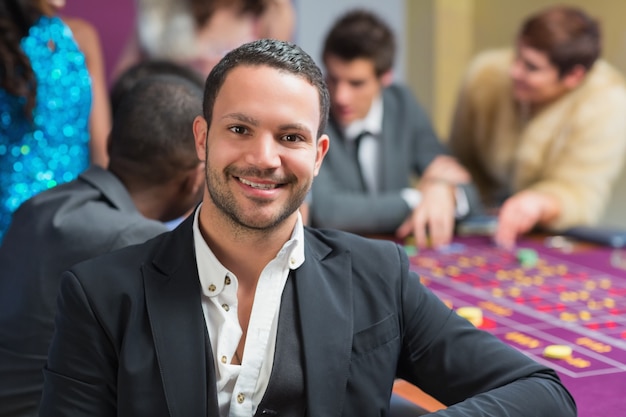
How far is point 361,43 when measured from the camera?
3.82 m

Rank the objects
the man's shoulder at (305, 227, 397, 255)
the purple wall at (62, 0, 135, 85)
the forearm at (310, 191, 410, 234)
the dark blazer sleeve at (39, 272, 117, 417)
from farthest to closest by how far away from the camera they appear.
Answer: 1. the purple wall at (62, 0, 135, 85)
2. the forearm at (310, 191, 410, 234)
3. the man's shoulder at (305, 227, 397, 255)
4. the dark blazer sleeve at (39, 272, 117, 417)

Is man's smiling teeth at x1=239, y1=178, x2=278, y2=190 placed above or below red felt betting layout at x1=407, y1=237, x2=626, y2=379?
above

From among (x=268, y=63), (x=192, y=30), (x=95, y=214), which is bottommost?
(x=95, y=214)

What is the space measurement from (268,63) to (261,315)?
431mm

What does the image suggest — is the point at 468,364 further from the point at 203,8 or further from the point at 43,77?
the point at 203,8

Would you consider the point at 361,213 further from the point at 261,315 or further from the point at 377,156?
the point at 261,315

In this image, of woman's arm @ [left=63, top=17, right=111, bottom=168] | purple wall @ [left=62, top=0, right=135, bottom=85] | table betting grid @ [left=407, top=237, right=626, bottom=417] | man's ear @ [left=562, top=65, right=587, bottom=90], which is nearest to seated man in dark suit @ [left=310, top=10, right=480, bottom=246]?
table betting grid @ [left=407, top=237, right=626, bottom=417]

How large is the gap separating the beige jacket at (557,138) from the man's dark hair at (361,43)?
58 centimetres

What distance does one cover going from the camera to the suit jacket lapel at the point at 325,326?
157cm

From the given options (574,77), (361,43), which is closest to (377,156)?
(361,43)

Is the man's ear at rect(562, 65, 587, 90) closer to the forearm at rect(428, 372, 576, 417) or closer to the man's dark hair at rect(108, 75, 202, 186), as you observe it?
the man's dark hair at rect(108, 75, 202, 186)

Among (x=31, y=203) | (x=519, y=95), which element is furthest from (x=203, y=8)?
(x=31, y=203)

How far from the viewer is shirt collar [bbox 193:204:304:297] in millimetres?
1596

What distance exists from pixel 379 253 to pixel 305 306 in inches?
7.7
